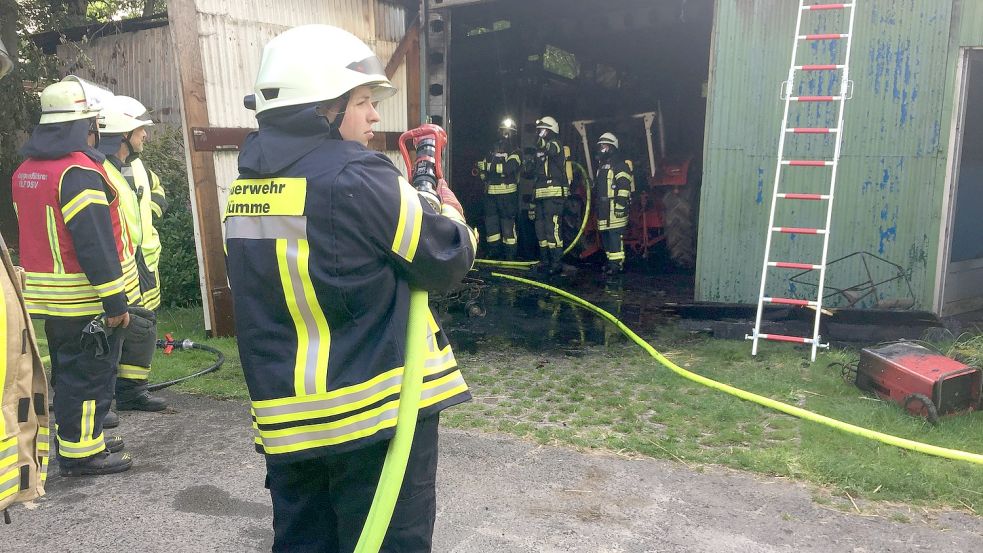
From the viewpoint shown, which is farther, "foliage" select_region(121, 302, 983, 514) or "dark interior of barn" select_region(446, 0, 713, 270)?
"dark interior of barn" select_region(446, 0, 713, 270)

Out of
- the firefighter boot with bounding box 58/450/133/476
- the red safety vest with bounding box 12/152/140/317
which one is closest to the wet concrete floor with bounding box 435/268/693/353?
the firefighter boot with bounding box 58/450/133/476

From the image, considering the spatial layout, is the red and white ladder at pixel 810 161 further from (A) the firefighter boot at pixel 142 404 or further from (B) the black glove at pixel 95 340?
(B) the black glove at pixel 95 340

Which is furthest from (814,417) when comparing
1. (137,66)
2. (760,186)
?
(137,66)

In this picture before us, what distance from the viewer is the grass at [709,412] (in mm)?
3586

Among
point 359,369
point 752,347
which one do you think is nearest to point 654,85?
point 752,347

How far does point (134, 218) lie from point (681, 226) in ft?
25.8

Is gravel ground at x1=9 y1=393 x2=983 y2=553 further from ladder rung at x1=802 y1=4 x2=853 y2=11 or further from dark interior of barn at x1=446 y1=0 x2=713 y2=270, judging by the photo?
dark interior of barn at x1=446 y1=0 x2=713 y2=270

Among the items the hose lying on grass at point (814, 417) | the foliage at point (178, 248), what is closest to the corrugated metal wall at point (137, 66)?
the foliage at point (178, 248)

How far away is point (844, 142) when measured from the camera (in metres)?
6.29

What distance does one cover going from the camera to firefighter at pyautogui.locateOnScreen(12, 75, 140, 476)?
3572mm

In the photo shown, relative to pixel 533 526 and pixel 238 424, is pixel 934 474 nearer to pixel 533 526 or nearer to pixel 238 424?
pixel 533 526

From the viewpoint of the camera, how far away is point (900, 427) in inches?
161

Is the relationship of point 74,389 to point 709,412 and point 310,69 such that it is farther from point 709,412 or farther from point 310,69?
point 709,412

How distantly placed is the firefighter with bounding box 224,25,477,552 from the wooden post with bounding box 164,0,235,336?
4061 mm
